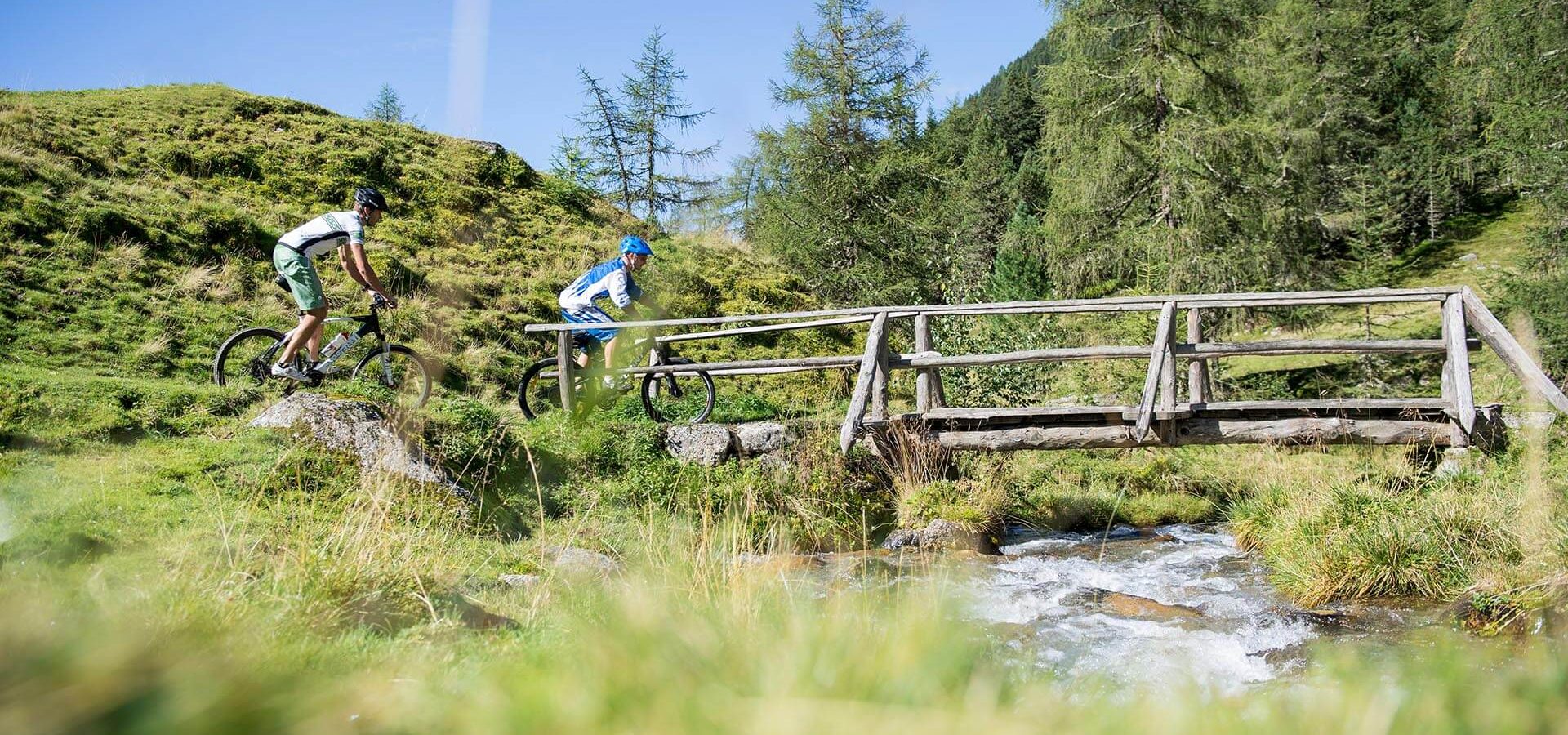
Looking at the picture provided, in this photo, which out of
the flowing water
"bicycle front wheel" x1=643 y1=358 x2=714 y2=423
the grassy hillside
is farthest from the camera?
the grassy hillside

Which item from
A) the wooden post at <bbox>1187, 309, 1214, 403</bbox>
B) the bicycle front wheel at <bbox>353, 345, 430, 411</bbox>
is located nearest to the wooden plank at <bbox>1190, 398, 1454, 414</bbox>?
the wooden post at <bbox>1187, 309, 1214, 403</bbox>

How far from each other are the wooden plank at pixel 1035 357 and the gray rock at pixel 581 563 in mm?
4658

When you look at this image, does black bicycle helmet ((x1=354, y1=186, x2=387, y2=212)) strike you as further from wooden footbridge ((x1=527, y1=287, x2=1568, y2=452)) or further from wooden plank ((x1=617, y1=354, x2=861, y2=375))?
wooden plank ((x1=617, y1=354, x2=861, y2=375))

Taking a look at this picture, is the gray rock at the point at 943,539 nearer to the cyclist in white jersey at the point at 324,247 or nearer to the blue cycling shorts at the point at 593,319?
the blue cycling shorts at the point at 593,319

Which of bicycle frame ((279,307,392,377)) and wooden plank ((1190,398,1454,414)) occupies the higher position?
bicycle frame ((279,307,392,377))

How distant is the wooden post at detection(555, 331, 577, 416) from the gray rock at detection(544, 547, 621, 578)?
410cm

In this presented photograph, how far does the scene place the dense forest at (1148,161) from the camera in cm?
2148

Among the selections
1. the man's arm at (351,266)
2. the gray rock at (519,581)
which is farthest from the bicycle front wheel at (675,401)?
the gray rock at (519,581)

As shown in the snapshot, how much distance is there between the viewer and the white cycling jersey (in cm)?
929

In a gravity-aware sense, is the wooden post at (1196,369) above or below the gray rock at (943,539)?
above

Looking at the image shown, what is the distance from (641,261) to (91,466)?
5.26 m

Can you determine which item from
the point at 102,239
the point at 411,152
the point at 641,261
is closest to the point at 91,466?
the point at 641,261

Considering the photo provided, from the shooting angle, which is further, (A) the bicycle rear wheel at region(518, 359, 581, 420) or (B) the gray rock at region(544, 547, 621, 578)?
(A) the bicycle rear wheel at region(518, 359, 581, 420)

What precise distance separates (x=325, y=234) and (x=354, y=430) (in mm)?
1992
